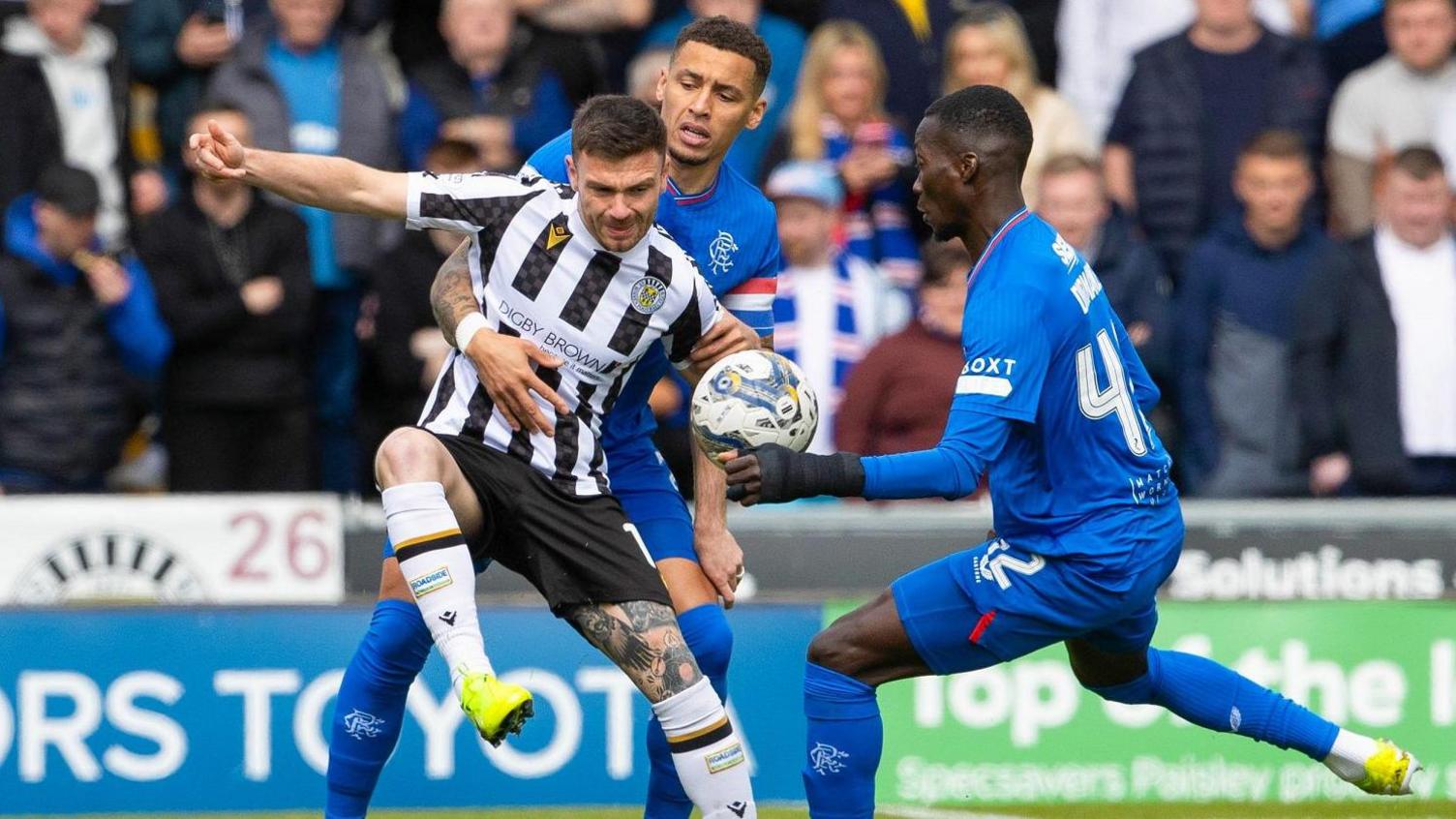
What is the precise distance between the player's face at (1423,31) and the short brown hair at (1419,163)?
71cm

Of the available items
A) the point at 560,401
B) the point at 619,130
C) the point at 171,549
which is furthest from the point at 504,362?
the point at 171,549

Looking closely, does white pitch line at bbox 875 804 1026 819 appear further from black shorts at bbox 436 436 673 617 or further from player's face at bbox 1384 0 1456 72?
player's face at bbox 1384 0 1456 72

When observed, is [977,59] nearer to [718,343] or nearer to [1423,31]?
[1423,31]

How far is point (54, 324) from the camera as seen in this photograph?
9.91 m

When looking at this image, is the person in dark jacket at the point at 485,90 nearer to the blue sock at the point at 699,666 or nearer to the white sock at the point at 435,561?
the blue sock at the point at 699,666

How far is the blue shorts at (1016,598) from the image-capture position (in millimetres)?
6324

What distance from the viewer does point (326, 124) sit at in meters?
10.6

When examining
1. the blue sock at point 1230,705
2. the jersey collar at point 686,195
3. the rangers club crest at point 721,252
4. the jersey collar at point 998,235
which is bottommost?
the blue sock at point 1230,705

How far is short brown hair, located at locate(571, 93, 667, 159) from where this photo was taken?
626 centimetres

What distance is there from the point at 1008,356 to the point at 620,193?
1184 mm

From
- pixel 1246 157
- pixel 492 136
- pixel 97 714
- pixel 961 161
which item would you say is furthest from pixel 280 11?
pixel 961 161

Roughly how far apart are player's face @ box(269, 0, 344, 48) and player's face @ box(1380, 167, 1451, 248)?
197 inches

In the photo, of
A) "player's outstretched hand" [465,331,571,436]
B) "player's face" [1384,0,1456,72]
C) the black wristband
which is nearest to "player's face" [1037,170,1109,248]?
"player's face" [1384,0,1456,72]

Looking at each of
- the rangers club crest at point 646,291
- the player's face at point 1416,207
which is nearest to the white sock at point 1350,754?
the rangers club crest at point 646,291
